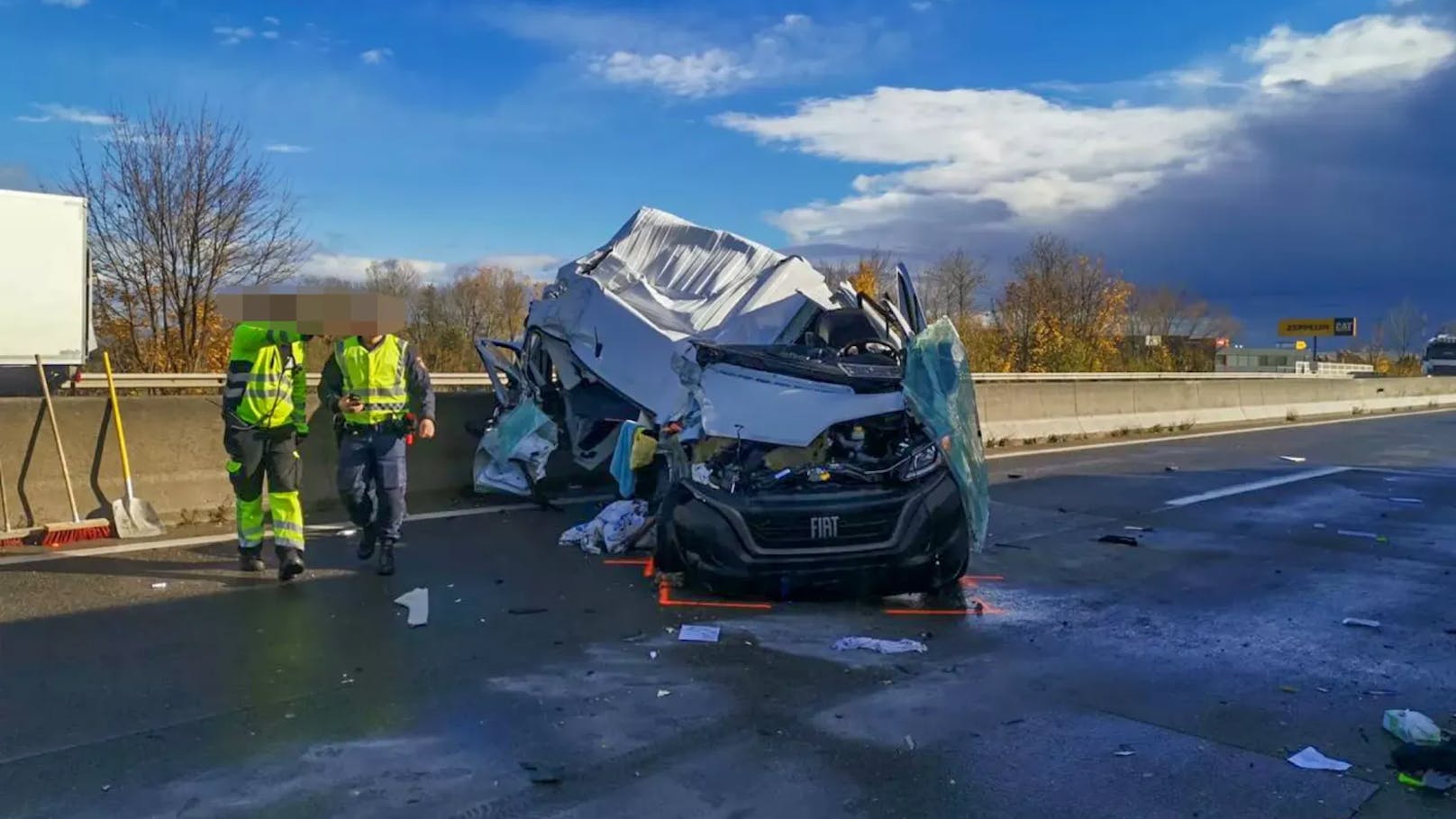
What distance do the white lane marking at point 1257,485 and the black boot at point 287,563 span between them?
25.9 feet

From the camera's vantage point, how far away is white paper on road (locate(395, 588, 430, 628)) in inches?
229

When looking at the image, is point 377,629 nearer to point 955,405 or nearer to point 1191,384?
point 955,405

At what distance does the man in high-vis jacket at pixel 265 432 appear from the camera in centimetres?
672

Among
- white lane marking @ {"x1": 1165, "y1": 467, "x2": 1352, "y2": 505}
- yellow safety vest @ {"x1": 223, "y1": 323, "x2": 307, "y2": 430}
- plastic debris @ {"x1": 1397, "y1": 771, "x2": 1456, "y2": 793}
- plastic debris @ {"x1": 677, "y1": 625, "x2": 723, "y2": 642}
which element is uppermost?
yellow safety vest @ {"x1": 223, "y1": 323, "x2": 307, "y2": 430}

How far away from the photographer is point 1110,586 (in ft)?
22.4

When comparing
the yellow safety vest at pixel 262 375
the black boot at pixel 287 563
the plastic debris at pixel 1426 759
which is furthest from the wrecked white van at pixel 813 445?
the plastic debris at pixel 1426 759

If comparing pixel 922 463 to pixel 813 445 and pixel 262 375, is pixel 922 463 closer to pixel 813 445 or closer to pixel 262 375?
pixel 813 445

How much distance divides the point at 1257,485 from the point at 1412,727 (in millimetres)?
8643

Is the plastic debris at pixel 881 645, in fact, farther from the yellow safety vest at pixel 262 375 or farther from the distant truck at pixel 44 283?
the distant truck at pixel 44 283

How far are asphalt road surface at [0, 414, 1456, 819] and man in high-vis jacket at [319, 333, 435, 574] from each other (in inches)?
16.5

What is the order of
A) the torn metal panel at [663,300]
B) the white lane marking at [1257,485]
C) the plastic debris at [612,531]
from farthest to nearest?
the white lane marking at [1257,485], the torn metal panel at [663,300], the plastic debris at [612,531]

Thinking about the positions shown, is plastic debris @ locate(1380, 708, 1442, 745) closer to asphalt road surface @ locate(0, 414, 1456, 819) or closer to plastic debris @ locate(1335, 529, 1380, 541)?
asphalt road surface @ locate(0, 414, 1456, 819)

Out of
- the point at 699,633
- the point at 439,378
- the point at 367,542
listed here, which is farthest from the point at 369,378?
the point at 439,378

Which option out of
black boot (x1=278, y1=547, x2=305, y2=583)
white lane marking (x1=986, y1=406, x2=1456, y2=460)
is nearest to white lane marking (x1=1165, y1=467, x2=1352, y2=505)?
white lane marking (x1=986, y1=406, x2=1456, y2=460)
